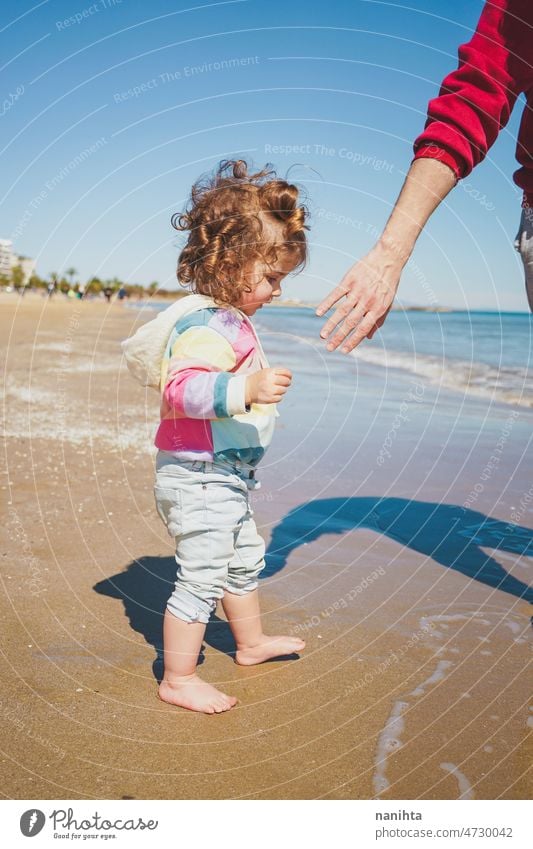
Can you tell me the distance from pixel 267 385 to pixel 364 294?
0.40 metres

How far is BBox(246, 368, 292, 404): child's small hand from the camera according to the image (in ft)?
7.64

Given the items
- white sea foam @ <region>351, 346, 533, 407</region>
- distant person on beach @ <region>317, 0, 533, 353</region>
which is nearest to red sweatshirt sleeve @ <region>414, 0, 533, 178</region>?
distant person on beach @ <region>317, 0, 533, 353</region>

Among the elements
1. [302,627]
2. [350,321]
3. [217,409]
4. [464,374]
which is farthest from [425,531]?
[464,374]

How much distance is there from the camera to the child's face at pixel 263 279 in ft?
8.92

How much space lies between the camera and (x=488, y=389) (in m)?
10.2

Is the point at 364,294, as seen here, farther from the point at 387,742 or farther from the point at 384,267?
the point at 387,742

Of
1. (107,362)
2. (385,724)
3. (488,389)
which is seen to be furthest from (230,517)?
(107,362)

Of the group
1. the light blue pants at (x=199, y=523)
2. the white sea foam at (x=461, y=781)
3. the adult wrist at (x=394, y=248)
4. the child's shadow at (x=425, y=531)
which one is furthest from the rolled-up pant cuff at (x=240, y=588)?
the adult wrist at (x=394, y=248)

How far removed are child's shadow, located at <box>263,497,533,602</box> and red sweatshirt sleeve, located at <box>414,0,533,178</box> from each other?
1.99 m

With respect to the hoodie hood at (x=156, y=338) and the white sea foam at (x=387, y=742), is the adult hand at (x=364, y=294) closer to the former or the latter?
the hoodie hood at (x=156, y=338)
